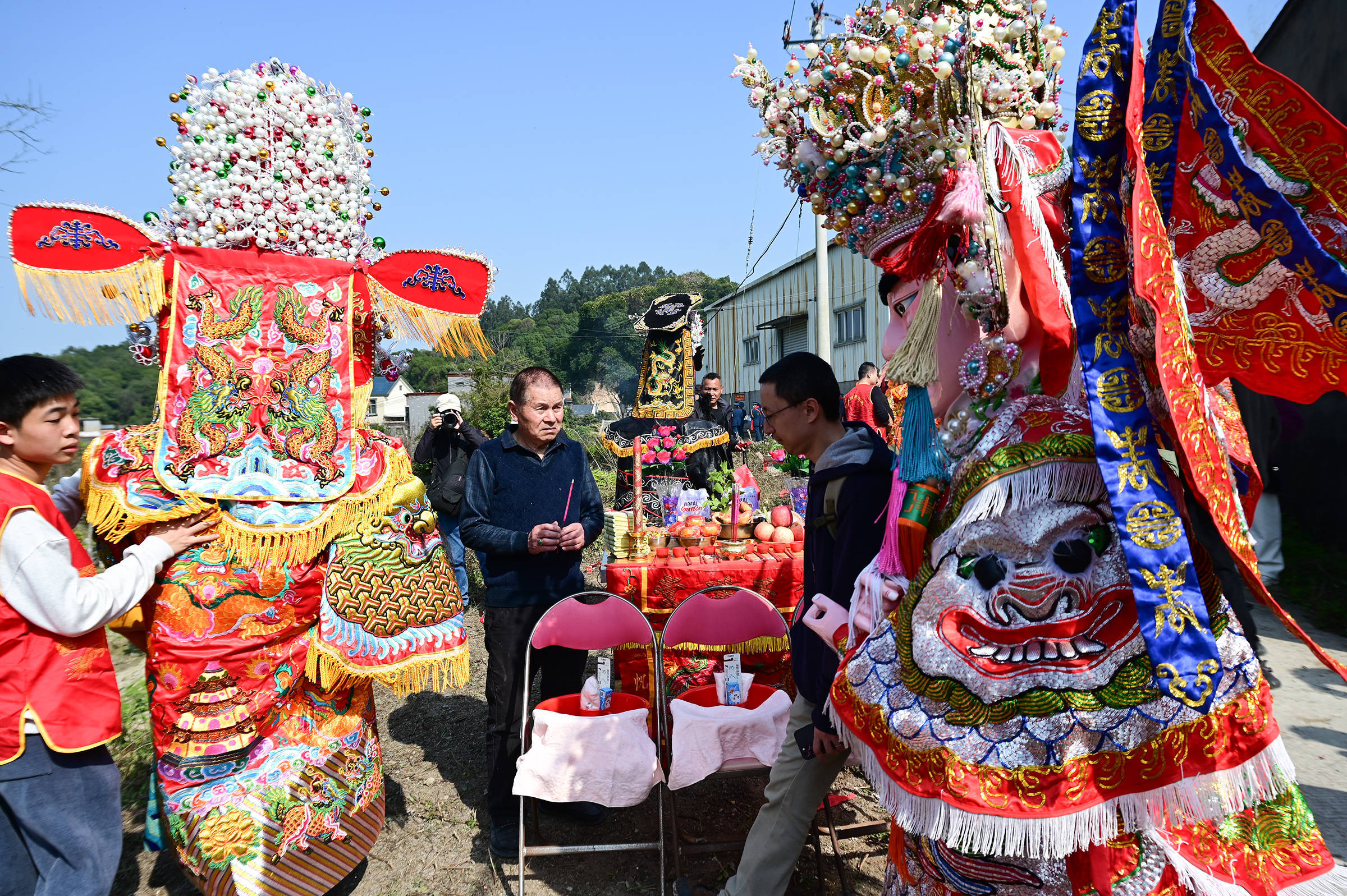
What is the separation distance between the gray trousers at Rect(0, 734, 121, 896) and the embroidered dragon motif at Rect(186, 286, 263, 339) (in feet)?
4.62

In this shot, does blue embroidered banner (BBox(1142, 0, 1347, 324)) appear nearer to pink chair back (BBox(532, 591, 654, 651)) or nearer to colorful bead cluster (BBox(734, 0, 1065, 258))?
colorful bead cluster (BBox(734, 0, 1065, 258))

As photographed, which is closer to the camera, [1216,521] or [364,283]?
[1216,521]

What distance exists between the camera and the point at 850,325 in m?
19.6

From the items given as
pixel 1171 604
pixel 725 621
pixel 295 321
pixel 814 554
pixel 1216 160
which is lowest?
pixel 725 621

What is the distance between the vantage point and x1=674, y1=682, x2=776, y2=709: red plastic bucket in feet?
11.5

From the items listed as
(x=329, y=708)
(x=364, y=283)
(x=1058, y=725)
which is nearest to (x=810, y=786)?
(x=1058, y=725)

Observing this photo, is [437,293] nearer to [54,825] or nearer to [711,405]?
[54,825]

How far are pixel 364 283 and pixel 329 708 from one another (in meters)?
1.70

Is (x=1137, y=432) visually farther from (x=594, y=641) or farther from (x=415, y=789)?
(x=415, y=789)

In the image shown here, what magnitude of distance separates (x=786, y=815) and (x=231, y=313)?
2.65 meters

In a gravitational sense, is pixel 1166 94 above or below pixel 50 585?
above

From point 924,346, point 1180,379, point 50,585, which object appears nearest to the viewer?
point 1180,379

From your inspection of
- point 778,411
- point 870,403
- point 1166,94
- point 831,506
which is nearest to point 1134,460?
point 1166,94

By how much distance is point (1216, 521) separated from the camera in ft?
4.70
